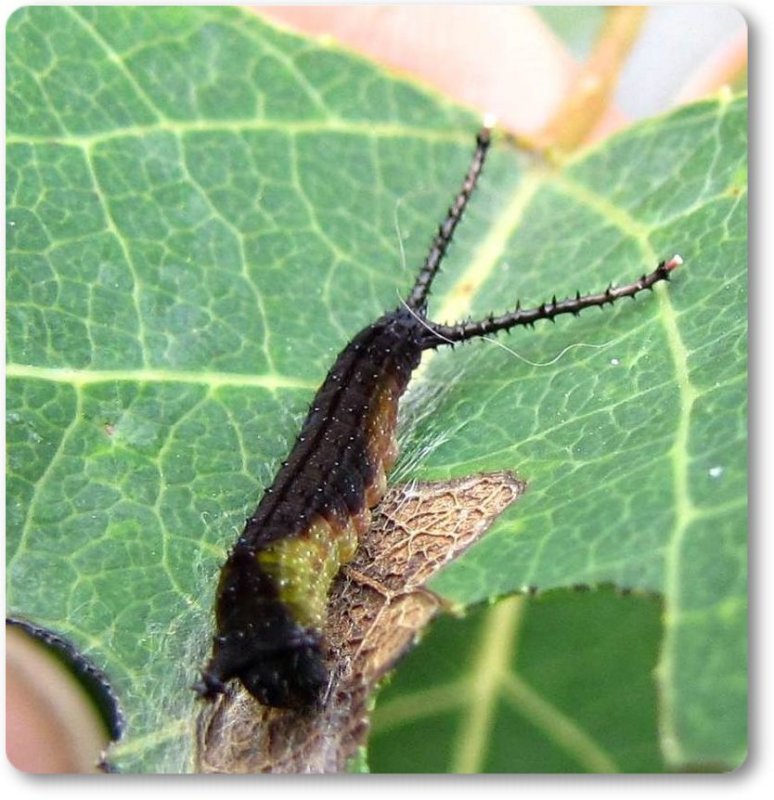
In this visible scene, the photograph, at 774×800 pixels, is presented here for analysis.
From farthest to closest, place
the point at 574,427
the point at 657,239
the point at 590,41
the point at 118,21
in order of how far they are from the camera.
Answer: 1. the point at 590,41
2. the point at 118,21
3. the point at 657,239
4. the point at 574,427

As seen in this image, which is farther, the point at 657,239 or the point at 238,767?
the point at 657,239

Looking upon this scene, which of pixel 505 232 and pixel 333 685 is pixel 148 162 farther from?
pixel 333 685

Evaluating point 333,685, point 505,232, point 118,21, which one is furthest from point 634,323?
point 118,21

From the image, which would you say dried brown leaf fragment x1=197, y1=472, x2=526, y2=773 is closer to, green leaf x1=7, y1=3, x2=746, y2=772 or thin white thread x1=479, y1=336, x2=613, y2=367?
green leaf x1=7, y1=3, x2=746, y2=772

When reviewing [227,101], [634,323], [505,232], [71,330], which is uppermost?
[227,101]

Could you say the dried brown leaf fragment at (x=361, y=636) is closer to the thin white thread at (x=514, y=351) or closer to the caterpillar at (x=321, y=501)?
the caterpillar at (x=321, y=501)

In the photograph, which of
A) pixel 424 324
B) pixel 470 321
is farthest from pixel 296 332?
pixel 470 321

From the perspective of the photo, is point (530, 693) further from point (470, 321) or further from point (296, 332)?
point (296, 332)
